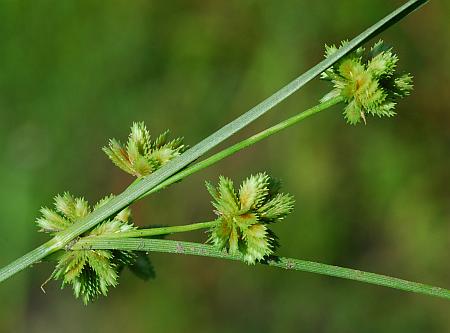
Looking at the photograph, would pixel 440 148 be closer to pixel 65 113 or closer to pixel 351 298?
pixel 351 298

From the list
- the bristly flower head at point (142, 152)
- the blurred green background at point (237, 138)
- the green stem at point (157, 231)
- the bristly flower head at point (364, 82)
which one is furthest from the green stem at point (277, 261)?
the blurred green background at point (237, 138)

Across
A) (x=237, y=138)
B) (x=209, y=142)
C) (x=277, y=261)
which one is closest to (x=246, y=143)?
(x=209, y=142)

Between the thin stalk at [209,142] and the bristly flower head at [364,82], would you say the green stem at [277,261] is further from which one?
the bristly flower head at [364,82]

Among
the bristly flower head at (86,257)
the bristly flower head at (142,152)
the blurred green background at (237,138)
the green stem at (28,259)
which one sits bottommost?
the green stem at (28,259)

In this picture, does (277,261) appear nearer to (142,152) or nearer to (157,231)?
(157,231)

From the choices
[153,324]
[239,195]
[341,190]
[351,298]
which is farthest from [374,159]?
[239,195]

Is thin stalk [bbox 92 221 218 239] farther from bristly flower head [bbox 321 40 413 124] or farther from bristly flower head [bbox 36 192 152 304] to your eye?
bristly flower head [bbox 321 40 413 124]
